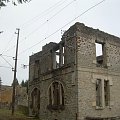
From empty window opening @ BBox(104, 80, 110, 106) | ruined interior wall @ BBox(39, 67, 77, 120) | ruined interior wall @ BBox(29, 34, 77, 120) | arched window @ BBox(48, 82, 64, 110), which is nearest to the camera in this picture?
ruined interior wall @ BBox(39, 67, 77, 120)

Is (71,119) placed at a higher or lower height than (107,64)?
lower

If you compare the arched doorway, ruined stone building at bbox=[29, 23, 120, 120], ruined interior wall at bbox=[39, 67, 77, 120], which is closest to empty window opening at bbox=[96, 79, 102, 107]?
ruined stone building at bbox=[29, 23, 120, 120]

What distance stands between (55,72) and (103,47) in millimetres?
4820

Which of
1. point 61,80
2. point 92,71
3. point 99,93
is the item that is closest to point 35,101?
point 61,80

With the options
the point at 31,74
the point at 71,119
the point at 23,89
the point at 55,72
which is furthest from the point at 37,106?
the point at 23,89

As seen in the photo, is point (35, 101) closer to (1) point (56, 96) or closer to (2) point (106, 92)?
(1) point (56, 96)

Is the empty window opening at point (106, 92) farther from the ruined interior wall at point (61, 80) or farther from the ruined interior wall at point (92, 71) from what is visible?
the ruined interior wall at point (61, 80)

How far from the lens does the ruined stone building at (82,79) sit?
2152 cm

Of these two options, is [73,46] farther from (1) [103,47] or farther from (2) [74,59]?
(1) [103,47]

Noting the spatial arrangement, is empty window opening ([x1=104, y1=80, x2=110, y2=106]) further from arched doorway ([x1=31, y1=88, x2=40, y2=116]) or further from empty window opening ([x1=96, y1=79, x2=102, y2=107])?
arched doorway ([x1=31, y1=88, x2=40, y2=116])

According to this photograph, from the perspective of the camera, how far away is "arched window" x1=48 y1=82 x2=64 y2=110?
2339 centimetres

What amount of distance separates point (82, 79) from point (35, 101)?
391 inches

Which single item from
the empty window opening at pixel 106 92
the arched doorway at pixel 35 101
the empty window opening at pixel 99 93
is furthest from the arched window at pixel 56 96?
the arched doorway at pixel 35 101

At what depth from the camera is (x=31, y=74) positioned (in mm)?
31625
